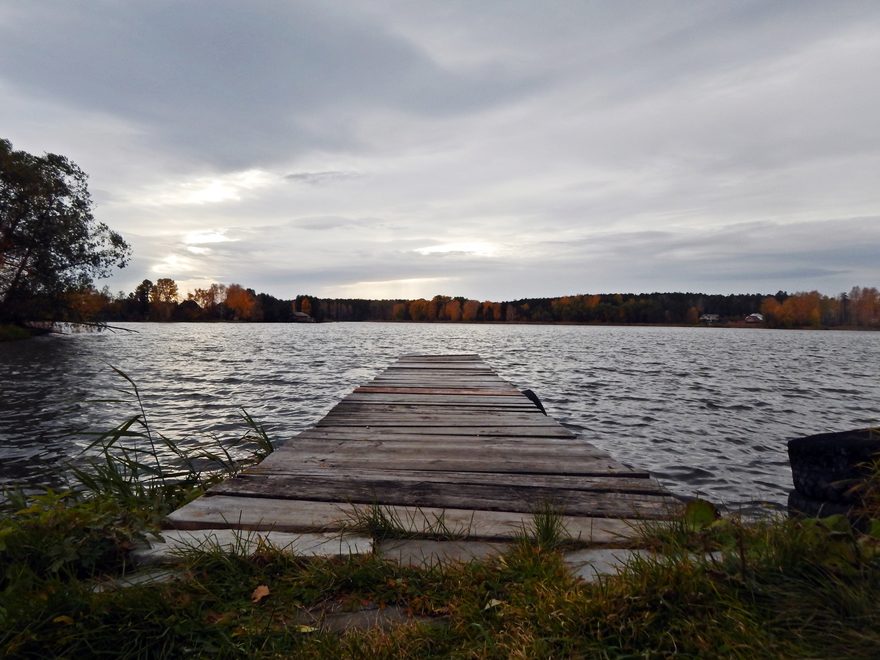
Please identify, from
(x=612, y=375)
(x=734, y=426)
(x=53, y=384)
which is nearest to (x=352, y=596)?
(x=734, y=426)

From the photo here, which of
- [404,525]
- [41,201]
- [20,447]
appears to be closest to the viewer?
[404,525]

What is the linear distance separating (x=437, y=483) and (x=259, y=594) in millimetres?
1525

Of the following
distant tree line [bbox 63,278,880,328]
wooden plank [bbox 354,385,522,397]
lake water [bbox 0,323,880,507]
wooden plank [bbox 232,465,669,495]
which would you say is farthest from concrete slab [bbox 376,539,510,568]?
distant tree line [bbox 63,278,880,328]

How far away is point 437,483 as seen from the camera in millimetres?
3234

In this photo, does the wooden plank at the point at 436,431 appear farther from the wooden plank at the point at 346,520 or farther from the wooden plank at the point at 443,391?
the wooden plank at the point at 443,391

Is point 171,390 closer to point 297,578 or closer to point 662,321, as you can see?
point 297,578

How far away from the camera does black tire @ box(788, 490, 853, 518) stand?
3.01m

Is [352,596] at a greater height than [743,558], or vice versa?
[743,558]

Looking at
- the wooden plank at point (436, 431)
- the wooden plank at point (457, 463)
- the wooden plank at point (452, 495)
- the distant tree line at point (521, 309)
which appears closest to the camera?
the wooden plank at point (452, 495)

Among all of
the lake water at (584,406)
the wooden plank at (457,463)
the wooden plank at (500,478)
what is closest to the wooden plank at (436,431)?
the wooden plank at (457,463)

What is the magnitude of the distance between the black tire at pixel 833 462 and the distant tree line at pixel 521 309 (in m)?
112

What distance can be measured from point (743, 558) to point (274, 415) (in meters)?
9.66

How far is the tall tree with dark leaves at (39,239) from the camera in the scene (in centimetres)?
3009

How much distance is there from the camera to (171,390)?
13508 millimetres
